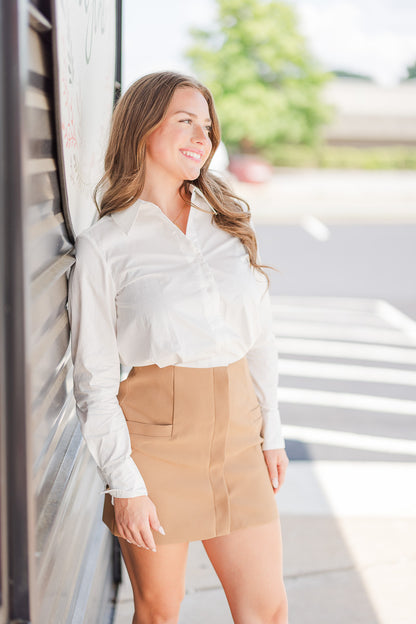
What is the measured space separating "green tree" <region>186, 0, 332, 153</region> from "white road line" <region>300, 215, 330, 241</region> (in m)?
17.8

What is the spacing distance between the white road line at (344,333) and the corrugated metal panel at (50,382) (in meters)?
5.82

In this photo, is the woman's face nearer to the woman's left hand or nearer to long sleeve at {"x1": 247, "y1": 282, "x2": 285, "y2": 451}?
long sleeve at {"x1": 247, "y1": 282, "x2": 285, "y2": 451}

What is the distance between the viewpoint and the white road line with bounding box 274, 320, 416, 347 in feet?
24.4

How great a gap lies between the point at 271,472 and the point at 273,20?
129 ft

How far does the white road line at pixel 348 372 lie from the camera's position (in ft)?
20.2

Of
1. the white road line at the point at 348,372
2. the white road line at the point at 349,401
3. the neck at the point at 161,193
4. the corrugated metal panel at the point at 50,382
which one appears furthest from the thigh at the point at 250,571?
the white road line at the point at 348,372

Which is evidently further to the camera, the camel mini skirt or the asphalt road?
the asphalt road

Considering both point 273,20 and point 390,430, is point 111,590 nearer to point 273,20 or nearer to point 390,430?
point 390,430

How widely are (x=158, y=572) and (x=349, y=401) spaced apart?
3.98 metres

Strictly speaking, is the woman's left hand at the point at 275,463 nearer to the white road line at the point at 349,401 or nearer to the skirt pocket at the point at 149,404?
the skirt pocket at the point at 149,404

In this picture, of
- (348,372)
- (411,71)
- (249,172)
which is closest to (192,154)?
(348,372)

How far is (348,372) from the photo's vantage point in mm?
6379

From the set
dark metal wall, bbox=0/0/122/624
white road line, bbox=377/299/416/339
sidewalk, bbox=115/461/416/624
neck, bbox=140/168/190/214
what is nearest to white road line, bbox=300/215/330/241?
white road line, bbox=377/299/416/339

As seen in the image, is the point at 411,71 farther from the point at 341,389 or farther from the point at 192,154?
the point at 192,154
